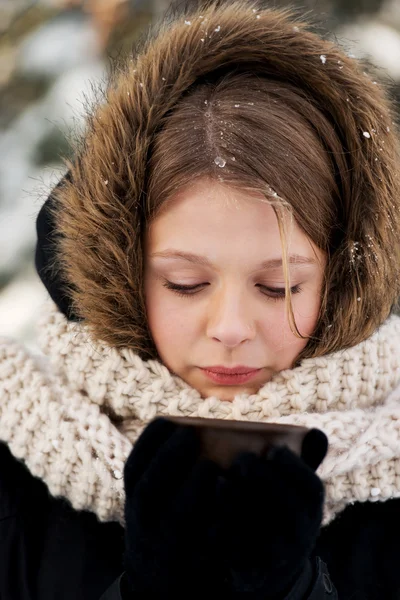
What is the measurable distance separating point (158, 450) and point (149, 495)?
0.06 meters

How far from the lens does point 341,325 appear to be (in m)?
1.22

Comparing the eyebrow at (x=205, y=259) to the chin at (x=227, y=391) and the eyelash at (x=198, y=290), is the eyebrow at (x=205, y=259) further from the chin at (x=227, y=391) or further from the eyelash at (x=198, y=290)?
the chin at (x=227, y=391)

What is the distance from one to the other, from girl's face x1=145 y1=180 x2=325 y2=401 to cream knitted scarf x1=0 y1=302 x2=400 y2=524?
0.04 metres

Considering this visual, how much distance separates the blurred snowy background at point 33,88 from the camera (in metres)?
2.80

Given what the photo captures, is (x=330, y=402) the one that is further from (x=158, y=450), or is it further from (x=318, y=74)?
(x=318, y=74)

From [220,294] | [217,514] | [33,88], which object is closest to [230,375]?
[220,294]

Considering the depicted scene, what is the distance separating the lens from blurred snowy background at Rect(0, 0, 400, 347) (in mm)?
2805

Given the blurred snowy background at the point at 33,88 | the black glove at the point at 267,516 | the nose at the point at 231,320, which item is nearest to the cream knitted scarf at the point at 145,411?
the nose at the point at 231,320

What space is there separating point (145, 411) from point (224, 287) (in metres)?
0.24

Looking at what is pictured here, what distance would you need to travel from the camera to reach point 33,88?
290 cm

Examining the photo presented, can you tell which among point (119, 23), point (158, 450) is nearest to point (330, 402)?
point (158, 450)

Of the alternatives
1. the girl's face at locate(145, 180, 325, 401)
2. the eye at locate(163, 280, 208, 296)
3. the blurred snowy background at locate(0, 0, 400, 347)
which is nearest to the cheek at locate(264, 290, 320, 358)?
the girl's face at locate(145, 180, 325, 401)

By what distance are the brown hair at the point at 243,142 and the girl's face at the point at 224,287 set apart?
0.03 m

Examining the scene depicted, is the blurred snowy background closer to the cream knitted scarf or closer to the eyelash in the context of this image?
the cream knitted scarf
